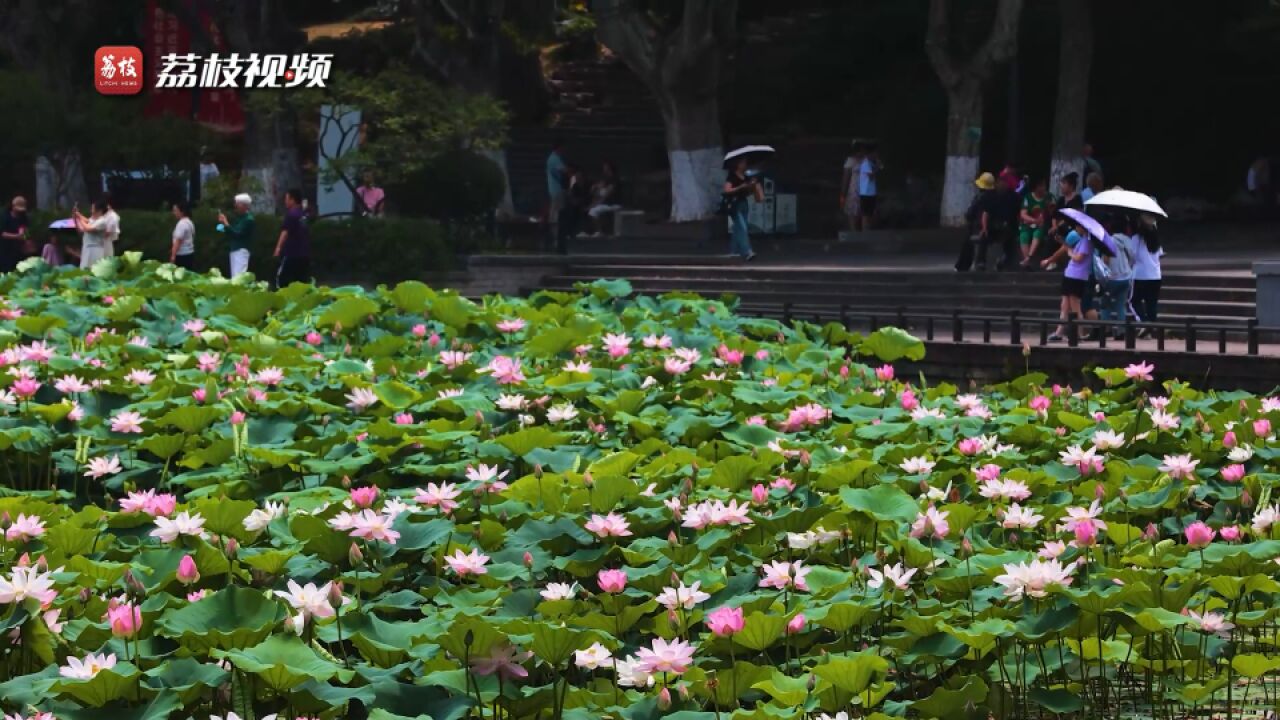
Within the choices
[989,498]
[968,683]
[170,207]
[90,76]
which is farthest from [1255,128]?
[968,683]

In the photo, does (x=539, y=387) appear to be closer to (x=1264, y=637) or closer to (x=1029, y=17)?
(x=1264, y=637)

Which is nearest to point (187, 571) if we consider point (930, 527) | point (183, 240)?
point (930, 527)

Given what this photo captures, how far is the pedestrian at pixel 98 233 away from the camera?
1925 cm

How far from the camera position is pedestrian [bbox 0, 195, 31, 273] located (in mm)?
21828

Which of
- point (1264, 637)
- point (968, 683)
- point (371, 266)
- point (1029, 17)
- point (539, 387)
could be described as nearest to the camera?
point (968, 683)

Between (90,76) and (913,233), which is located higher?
(90,76)

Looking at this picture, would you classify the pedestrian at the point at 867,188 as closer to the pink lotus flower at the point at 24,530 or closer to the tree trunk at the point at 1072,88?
the tree trunk at the point at 1072,88

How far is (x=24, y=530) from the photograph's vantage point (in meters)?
5.28

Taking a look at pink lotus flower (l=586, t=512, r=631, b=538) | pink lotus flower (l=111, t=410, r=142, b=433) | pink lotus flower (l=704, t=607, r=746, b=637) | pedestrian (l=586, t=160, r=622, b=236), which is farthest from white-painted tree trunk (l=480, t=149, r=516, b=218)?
pink lotus flower (l=704, t=607, r=746, b=637)

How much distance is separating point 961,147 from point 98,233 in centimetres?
1182

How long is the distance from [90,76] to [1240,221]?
1917cm

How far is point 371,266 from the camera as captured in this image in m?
23.2

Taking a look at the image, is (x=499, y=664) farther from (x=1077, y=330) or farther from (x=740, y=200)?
(x=740, y=200)

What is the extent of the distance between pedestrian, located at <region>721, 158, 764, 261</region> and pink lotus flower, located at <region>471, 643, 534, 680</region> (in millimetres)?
18520
